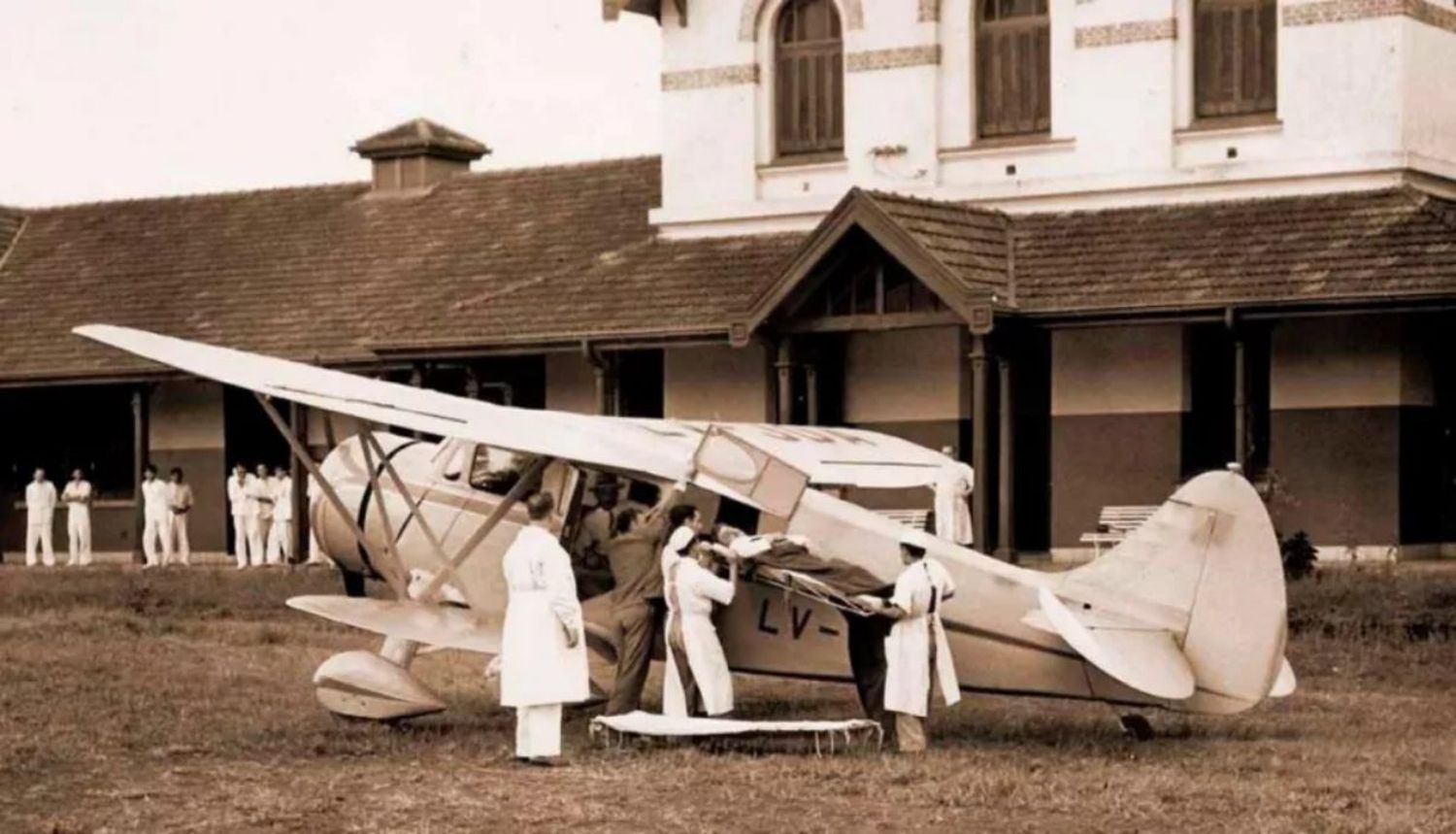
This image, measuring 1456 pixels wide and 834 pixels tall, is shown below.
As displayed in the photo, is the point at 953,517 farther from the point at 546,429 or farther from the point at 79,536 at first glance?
the point at 79,536

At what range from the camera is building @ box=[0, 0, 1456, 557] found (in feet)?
106

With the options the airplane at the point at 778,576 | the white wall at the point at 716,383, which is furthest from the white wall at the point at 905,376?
the airplane at the point at 778,576

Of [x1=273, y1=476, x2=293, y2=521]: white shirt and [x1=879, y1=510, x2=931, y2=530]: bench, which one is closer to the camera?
[x1=879, y1=510, x2=931, y2=530]: bench

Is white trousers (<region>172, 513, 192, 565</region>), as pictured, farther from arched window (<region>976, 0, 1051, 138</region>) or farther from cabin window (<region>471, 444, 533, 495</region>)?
cabin window (<region>471, 444, 533, 495</region>)

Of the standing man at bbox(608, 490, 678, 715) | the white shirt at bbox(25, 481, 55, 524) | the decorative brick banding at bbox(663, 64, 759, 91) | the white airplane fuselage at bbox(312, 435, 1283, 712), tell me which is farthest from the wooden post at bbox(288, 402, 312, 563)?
the standing man at bbox(608, 490, 678, 715)

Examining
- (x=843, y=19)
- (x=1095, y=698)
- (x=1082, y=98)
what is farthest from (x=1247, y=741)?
(x=843, y=19)

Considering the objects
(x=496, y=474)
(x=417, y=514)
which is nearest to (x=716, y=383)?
(x=496, y=474)

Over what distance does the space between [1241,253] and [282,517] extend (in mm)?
15243

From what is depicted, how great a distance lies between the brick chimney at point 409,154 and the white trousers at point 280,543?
22.5 ft

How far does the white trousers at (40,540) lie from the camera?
143 ft

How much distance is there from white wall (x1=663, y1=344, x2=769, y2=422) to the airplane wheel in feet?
58.3

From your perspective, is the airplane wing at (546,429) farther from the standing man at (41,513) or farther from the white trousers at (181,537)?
the standing man at (41,513)

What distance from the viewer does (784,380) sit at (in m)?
34.2

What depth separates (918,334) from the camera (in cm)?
3559
